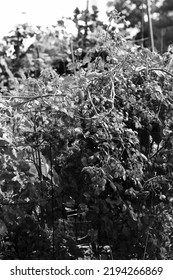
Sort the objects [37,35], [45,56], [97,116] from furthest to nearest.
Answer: [45,56] → [37,35] → [97,116]

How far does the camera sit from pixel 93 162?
8.93 feet

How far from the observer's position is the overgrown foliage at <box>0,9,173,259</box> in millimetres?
2678

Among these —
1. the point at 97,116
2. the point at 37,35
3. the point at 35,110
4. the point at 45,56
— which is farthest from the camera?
the point at 45,56

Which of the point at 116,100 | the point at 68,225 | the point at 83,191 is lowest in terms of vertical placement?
the point at 68,225

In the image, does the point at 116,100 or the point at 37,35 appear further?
the point at 37,35

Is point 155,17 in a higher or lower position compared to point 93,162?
lower

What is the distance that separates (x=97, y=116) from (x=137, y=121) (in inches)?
9.6

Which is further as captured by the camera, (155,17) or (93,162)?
(155,17)

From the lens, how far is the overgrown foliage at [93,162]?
8.79 ft

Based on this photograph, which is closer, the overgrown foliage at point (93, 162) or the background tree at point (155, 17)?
the overgrown foliage at point (93, 162)

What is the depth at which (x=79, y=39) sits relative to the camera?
6359mm

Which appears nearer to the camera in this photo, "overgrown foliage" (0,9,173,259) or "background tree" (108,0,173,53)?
"overgrown foliage" (0,9,173,259)
